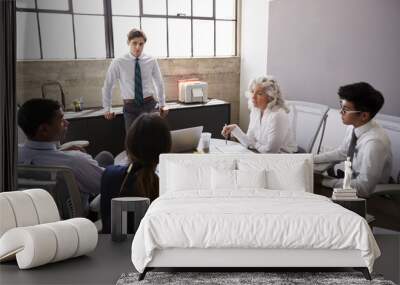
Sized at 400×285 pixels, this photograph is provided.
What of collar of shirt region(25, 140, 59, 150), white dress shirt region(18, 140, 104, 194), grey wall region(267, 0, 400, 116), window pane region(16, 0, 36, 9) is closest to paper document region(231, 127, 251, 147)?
grey wall region(267, 0, 400, 116)

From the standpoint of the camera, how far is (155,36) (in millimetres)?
5527

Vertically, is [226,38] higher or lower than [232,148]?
higher

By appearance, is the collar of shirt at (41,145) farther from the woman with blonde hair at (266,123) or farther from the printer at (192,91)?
the woman with blonde hair at (266,123)

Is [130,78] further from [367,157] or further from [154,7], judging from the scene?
[367,157]

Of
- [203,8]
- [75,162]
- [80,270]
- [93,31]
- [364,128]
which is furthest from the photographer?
[75,162]

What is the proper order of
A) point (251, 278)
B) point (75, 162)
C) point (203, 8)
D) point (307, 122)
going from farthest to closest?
point (75, 162) → point (203, 8) → point (307, 122) → point (251, 278)

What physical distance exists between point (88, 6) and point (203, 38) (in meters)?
1.18

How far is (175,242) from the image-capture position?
4.13 meters

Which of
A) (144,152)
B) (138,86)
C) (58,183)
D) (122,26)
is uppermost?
(122,26)

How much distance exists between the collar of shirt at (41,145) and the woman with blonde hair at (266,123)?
175 centimetres

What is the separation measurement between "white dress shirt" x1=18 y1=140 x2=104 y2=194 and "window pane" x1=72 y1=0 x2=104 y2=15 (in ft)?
4.49

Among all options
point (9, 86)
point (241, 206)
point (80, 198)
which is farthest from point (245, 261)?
point (9, 86)

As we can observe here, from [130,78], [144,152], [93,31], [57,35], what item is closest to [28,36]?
[57,35]

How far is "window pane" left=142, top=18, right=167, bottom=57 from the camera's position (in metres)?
5.52
